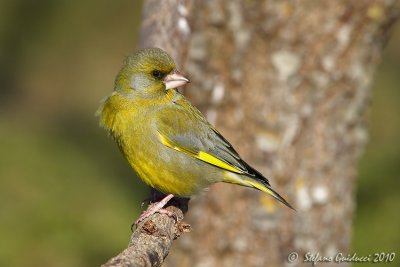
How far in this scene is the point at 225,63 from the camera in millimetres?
6883

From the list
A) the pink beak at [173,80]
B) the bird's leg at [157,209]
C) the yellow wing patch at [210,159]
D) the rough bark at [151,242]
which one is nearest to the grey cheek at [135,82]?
the pink beak at [173,80]

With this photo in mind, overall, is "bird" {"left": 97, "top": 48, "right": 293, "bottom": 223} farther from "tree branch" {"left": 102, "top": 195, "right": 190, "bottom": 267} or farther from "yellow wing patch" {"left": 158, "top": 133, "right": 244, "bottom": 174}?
"tree branch" {"left": 102, "top": 195, "right": 190, "bottom": 267}

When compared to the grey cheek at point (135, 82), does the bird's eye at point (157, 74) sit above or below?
above

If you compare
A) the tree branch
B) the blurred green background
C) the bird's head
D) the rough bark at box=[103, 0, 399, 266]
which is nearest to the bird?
the bird's head

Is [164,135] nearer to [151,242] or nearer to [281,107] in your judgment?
[151,242]

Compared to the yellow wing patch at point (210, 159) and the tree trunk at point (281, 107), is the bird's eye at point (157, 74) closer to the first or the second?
the yellow wing patch at point (210, 159)

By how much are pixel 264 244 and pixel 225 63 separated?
62.8 inches

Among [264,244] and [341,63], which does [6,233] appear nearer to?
[264,244]

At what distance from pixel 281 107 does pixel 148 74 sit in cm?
187

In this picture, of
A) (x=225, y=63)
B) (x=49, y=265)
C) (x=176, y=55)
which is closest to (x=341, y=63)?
(x=225, y=63)

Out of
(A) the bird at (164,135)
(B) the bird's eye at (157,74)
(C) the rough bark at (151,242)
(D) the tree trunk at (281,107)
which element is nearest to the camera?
(C) the rough bark at (151,242)

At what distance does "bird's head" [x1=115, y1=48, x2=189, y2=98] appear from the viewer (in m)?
5.30

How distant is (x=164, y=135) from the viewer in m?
5.32

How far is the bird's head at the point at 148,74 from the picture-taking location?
5.30 meters
